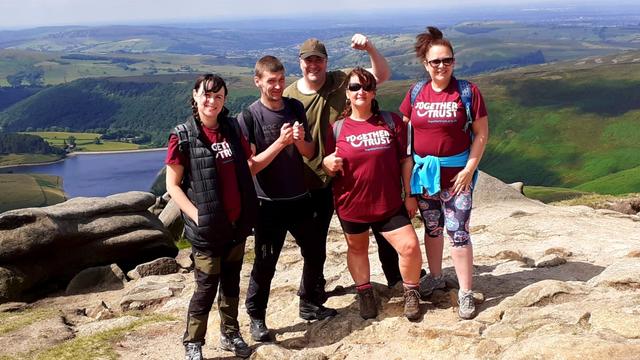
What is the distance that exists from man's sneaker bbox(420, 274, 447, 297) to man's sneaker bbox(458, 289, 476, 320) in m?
0.92

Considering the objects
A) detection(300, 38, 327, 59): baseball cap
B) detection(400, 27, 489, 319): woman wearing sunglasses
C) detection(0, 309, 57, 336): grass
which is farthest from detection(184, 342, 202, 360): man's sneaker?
detection(0, 309, 57, 336): grass

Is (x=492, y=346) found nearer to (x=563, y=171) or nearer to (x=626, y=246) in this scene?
(x=626, y=246)

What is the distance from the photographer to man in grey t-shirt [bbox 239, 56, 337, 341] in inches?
406

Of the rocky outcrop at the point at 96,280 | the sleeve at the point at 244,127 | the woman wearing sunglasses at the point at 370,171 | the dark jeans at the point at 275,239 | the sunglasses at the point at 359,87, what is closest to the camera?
the sunglasses at the point at 359,87

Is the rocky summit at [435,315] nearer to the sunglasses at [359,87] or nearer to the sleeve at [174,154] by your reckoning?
the sleeve at [174,154]

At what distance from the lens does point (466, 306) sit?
11195 millimetres

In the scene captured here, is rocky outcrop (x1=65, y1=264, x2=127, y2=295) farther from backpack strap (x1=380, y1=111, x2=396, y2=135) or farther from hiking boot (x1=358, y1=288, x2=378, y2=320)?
backpack strap (x1=380, y1=111, x2=396, y2=135)

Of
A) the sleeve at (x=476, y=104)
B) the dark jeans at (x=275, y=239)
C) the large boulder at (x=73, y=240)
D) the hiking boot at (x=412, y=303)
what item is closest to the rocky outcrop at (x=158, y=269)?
the large boulder at (x=73, y=240)

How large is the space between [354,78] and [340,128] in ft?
3.18

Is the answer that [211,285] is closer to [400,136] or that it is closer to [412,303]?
[412,303]

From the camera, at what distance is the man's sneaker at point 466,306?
11.2 meters

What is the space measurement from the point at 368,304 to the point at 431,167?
324cm

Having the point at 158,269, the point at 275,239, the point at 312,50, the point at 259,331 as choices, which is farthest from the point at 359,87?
the point at 158,269

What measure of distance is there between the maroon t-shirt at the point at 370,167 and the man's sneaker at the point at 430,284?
2275 millimetres
